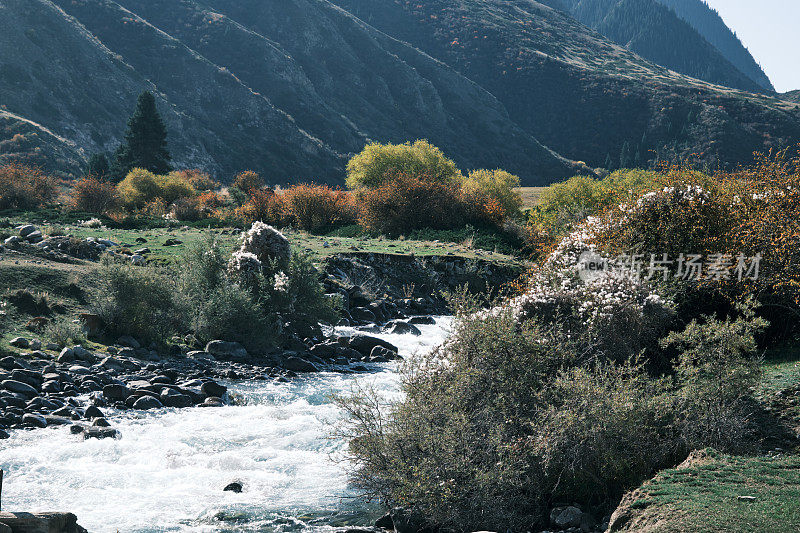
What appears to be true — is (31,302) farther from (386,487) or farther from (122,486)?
(386,487)

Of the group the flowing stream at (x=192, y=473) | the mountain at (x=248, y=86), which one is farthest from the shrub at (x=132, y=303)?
the mountain at (x=248, y=86)

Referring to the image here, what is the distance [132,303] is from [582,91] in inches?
5174

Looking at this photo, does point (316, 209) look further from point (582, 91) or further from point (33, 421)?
point (582, 91)

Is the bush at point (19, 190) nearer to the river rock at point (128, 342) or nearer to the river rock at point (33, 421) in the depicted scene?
the river rock at point (128, 342)

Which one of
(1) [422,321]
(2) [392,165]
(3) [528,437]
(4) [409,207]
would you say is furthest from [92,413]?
(2) [392,165]

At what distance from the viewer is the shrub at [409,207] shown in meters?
39.8

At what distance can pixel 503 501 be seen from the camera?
787 centimetres

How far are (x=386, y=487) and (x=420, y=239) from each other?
1207 inches

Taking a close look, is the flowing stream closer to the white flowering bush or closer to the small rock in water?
the small rock in water

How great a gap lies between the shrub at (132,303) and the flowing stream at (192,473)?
15.1ft

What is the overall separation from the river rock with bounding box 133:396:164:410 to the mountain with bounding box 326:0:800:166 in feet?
339

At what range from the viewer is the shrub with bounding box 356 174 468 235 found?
39750mm

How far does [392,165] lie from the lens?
47406mm

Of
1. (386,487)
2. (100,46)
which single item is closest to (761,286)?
(386,487)
